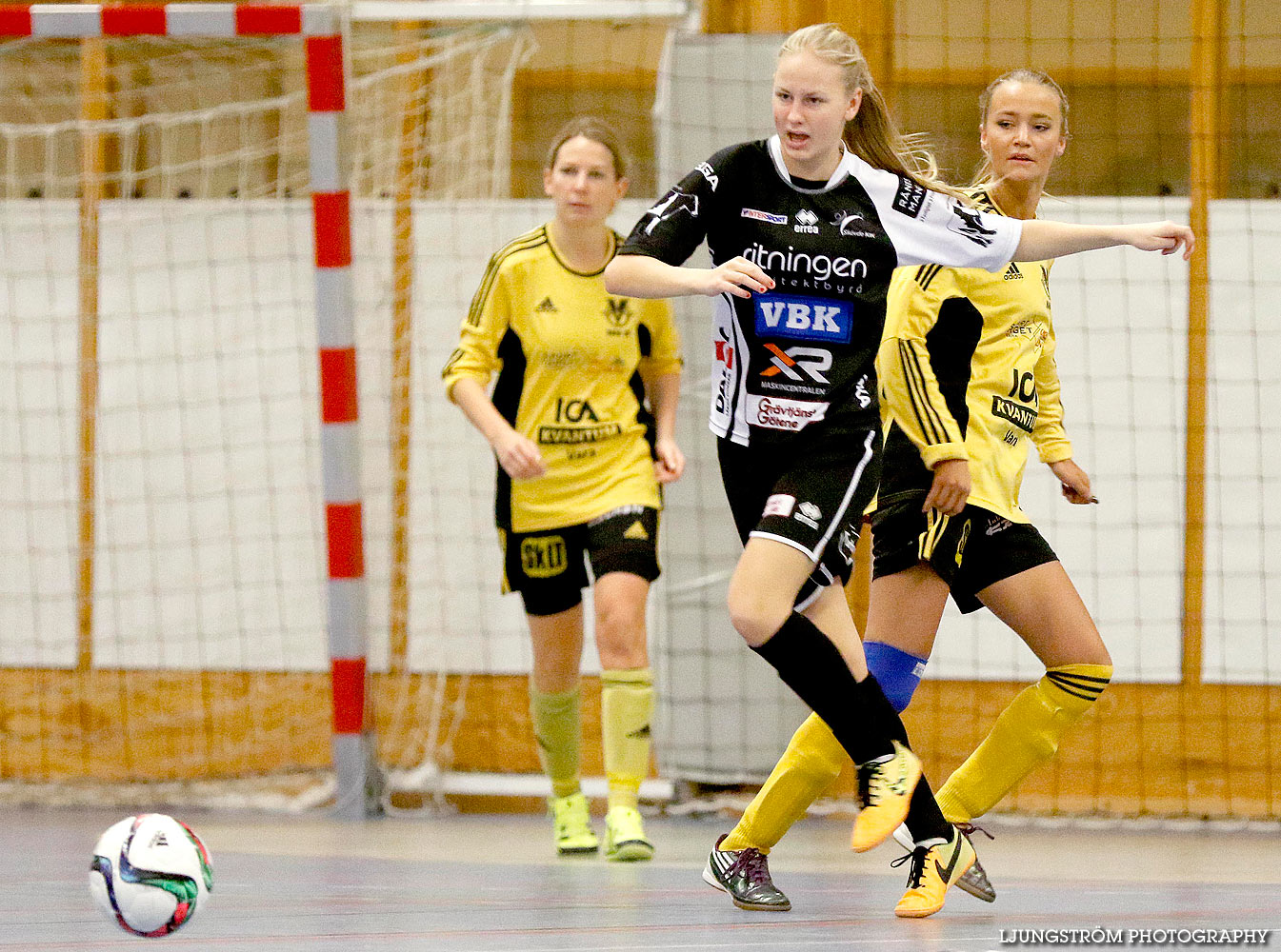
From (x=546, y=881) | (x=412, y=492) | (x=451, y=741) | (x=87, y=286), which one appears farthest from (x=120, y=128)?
(x=546, y=881)

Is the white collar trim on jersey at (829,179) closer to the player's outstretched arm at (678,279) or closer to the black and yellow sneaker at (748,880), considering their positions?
the player's outstretched arm at (678,279)

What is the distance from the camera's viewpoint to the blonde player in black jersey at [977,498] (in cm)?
356

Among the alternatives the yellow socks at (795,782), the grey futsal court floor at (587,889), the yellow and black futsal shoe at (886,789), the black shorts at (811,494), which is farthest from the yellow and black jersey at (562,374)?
the yellow and black futsal shoe at (886,789)

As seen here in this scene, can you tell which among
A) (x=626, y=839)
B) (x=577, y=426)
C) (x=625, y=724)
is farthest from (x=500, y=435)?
(x=626, y=839)

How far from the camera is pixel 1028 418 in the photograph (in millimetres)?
3750

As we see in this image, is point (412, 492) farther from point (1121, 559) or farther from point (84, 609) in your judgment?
point (1121, 559)

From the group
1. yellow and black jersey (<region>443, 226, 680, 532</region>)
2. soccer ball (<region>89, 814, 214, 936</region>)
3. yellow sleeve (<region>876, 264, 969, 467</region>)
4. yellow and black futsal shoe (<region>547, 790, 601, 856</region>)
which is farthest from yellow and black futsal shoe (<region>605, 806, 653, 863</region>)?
soccer ball (<region>89, 814, 214, 936</region>)

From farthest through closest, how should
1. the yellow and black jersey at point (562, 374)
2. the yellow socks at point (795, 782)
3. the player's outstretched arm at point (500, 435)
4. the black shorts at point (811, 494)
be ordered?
1. the yellow and black jersey at point (562, 374)
2. the player's outstretched arm at point (500, 435)
3. the yellow socks at point (795, 782)
4. the black shorts at point (811, 494)

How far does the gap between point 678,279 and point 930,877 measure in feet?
4.35

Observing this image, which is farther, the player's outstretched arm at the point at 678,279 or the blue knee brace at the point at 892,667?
the blue knee brace at the point at 892,667

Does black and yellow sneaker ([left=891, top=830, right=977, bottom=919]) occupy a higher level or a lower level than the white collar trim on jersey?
lower

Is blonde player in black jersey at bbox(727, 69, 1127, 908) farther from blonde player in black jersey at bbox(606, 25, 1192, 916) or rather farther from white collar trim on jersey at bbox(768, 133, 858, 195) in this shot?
white collar trim on jersey at bbox(768, 133, 858, 195)

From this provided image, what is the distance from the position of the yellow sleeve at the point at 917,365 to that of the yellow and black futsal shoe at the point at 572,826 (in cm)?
166

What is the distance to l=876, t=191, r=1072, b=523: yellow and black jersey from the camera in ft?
11.8
